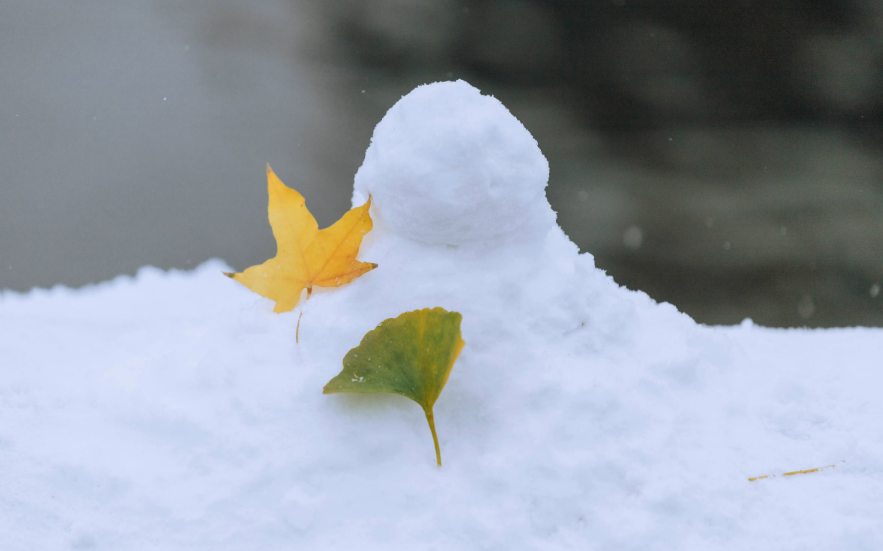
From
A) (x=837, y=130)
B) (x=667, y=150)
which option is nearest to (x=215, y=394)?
(x=667, y=150)

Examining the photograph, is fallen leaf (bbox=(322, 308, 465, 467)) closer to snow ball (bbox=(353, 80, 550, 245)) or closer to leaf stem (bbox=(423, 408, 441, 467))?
leaf stem (bbox=(423, 408, 441, 467))

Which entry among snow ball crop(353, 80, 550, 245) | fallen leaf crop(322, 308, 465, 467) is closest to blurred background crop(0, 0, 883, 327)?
snow ball crop(353, 80, 550, 245)

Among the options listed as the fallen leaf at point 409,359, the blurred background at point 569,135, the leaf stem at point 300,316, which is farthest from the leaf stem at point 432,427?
the blurred background at point 569,135

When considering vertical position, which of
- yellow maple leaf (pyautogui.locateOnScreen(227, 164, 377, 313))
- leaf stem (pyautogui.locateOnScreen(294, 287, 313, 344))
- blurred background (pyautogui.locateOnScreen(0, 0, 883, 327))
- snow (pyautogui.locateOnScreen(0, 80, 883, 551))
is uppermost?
blurred background (pyautogui.locateOnScreen(0, 0, 883, 327))

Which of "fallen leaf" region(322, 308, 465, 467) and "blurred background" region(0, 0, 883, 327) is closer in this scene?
"fallen leaf" region(322, 308, 465, 467)

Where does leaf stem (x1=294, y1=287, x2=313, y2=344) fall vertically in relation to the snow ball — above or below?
below

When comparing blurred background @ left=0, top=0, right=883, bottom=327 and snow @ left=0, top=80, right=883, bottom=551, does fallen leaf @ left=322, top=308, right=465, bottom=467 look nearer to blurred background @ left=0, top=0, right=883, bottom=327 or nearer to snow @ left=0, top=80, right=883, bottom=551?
snow @ left=0, top=80, right=883, bottom=551

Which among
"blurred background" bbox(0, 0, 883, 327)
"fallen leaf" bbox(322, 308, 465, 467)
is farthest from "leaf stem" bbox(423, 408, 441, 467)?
"blurred background" bbox(0, 0, 883, 327)

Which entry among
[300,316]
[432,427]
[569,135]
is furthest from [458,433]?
[569,135]

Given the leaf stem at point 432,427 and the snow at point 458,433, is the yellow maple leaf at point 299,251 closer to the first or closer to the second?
the snow at point 458,433
